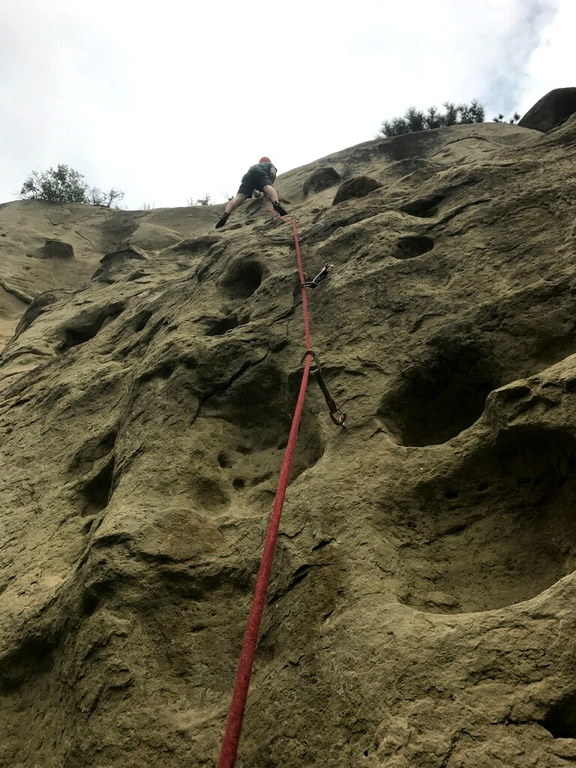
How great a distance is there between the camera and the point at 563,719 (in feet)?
6.34

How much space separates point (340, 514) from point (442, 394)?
3.88 feet

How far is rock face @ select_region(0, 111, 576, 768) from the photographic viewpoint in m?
2.23

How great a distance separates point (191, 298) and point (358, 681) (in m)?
4.46

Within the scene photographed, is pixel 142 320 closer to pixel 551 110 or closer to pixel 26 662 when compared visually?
pixel 26 662

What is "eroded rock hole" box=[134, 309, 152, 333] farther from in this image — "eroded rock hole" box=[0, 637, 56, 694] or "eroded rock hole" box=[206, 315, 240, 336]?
"eroded rock hole" box=[0, 637, 56, 694]

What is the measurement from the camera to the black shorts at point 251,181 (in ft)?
34.7

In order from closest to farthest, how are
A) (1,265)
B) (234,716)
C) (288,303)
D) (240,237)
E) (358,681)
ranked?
(234,716) < (358,681) < (288,303) < (240,237) < (1,265)

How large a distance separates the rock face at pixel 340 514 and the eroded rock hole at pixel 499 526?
0.04 feet

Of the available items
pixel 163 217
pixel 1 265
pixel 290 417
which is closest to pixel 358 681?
pixel 290 417

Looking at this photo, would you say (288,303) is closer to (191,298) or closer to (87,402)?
(191,298)

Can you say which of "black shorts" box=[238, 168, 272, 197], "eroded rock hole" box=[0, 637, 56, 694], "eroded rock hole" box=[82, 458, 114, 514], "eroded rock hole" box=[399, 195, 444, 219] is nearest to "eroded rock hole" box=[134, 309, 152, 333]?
"eroded rock hole" box=[82, 458, 114, 514]

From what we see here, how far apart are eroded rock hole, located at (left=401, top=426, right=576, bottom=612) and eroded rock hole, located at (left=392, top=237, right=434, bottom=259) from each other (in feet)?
8.23

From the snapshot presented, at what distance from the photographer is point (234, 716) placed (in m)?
1.81

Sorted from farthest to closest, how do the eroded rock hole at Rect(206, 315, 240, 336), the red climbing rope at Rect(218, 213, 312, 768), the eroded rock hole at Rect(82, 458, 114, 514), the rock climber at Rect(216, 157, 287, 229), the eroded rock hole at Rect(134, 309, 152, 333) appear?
the rock climber at Rect(216, 157, 287, 229) → the eroded rock hole at Rect(134, 309, 152, 333) → the eroded rock hole at Rect(206, 315, 240, 336) → the eroded rock hole at Rect(82, 458, 114, 514) → the red climbing rope at Rect(218, 213, 312, 768)
